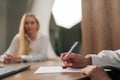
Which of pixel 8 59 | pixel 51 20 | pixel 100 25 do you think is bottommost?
pixel 8 59

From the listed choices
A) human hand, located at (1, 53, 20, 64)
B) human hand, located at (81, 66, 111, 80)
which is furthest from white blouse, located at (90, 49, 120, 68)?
human hand, located at (1, 53, 20, 64)

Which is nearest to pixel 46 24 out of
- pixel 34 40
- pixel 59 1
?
pixel 59 1

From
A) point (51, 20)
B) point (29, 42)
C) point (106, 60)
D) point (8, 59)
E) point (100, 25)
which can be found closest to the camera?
point (106, 60)

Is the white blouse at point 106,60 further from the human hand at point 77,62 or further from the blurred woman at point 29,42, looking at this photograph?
the blurred woman at point 29,42

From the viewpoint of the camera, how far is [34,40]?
252cm

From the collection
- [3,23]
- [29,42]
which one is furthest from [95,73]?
[3,23]

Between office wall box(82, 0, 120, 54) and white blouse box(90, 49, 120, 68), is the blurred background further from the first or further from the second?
white blouse box(90, 49, 120, 68)

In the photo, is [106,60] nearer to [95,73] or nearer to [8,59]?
[95,73]

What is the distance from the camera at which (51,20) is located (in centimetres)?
305

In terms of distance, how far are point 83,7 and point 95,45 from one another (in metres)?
0.48

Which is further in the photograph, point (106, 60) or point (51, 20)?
point (51, 20)

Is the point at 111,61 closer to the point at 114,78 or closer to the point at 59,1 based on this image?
the point at 114,78

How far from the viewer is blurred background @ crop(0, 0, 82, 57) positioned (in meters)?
2.91

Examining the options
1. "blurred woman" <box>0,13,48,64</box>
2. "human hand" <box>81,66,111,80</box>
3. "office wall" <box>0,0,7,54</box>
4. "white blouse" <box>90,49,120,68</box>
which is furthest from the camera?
"office wall" <box>0,0,7,54</box>
